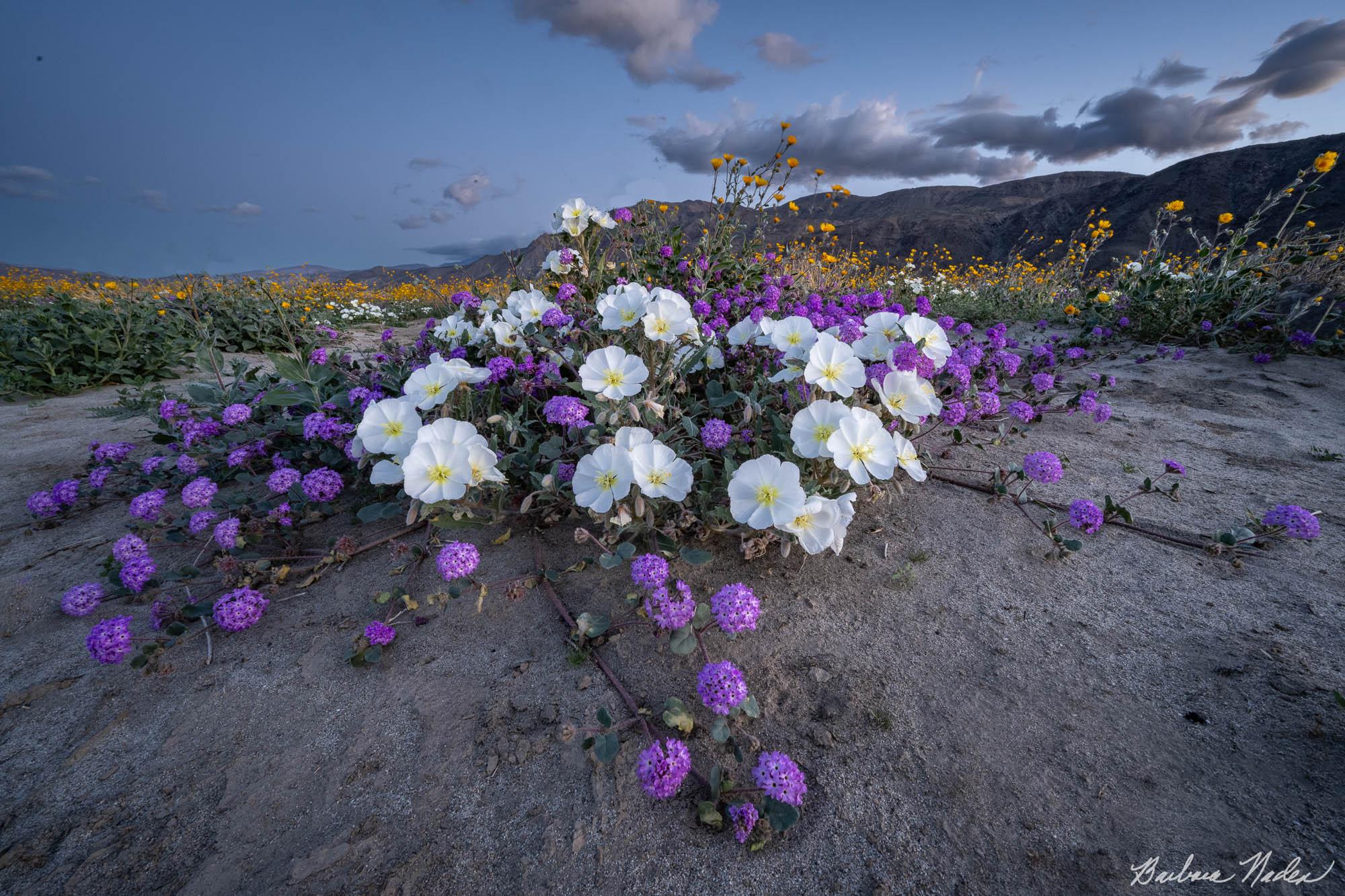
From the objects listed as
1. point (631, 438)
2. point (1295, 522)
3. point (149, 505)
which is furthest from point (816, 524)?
point (149, 505)

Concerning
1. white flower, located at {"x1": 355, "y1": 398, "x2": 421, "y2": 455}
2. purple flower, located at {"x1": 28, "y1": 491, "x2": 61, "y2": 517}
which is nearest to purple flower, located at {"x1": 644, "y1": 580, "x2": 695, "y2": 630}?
white flower, located at {"x1": 355, "y1": 398, "x2": 421, "y2": 455}

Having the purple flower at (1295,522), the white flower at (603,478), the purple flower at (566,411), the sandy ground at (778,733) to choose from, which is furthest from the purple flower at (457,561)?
the purple flower at (1295,522)

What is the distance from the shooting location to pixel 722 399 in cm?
222

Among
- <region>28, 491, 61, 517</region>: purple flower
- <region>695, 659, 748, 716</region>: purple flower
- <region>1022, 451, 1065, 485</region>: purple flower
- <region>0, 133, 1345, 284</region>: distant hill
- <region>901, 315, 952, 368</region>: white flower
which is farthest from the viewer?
<region>0, 133, 1345, 284</region>: distant hill

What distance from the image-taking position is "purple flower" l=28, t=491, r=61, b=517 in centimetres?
226

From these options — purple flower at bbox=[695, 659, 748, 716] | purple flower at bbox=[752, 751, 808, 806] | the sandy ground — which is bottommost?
the sandy ground

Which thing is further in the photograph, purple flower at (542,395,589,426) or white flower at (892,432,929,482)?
purple flower at (542,395,589,426)

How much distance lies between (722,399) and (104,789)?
2149 millimetres

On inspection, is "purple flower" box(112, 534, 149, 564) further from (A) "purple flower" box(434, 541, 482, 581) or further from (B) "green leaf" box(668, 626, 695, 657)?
(B) "green leaf" box(668, 626, 695, 657)

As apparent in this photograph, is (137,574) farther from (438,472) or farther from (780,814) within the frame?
(780,814)

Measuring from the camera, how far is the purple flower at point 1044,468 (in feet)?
6.40

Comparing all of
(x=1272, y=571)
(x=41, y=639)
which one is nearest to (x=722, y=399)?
(x=1272, y=571)

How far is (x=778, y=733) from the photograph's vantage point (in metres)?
1.32

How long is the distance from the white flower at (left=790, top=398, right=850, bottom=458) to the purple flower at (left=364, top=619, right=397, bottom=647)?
135 cm
